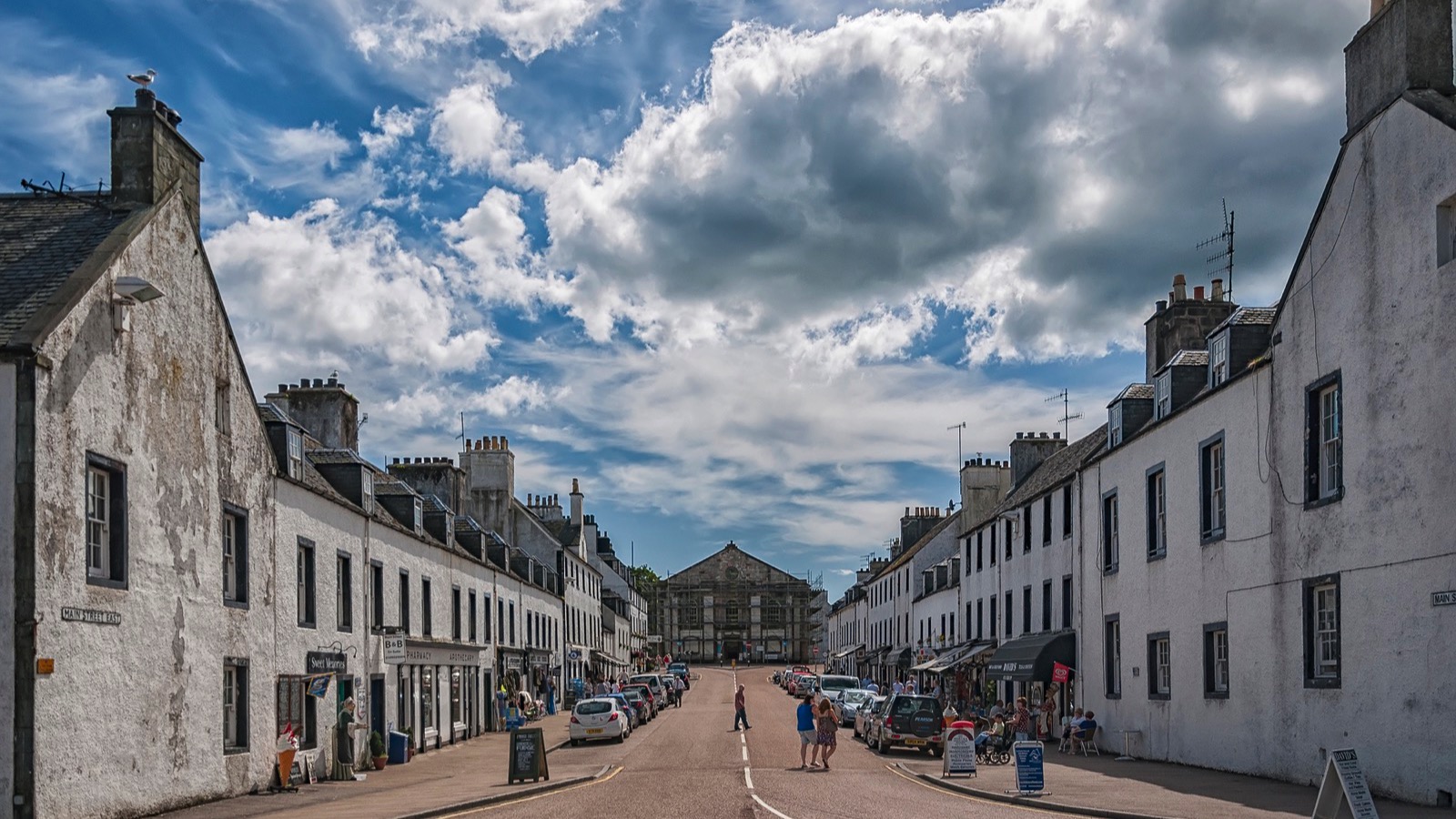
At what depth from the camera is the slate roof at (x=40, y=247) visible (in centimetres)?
1737

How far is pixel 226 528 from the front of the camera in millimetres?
22828

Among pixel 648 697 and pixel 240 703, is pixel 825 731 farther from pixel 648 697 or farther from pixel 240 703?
pixel 648 697

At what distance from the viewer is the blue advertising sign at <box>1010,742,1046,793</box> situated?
20500 millimetres

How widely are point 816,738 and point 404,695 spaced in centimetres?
1176

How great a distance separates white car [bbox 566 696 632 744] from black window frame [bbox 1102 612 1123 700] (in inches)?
546

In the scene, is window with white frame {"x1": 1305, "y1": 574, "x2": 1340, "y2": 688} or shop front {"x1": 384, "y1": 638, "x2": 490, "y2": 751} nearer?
window with white frame {"x1": 1305, "y1": 574, "x2": 1340, "y2": 688}

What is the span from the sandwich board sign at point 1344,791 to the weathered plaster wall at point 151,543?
14.5 meters

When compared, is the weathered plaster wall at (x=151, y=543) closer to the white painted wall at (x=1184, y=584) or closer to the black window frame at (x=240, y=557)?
the black window frame at (x=240, y=557)

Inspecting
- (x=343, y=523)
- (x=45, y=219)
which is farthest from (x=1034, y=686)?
(x=45, y=219)

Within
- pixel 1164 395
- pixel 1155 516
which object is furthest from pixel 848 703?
pixel 1164 395

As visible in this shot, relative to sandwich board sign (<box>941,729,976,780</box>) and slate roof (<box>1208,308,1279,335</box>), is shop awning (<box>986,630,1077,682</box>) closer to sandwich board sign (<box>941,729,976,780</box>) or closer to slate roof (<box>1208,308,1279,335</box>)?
sandwich board sign (<box>941,729,976,780</box>)

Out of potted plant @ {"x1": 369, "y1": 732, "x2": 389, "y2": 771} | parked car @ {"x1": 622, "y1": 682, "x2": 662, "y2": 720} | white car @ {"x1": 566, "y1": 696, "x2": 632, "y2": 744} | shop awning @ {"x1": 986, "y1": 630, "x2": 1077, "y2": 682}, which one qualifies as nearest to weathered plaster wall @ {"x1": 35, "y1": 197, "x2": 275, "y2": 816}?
potted plant @ {"x1": 369, "y1": 732, "x2": 389, "y2": 771}

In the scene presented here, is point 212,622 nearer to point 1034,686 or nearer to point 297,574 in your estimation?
point 297,574

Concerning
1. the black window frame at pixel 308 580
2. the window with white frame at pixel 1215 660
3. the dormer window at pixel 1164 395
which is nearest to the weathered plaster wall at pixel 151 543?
the black window frame at pixel 308 580
